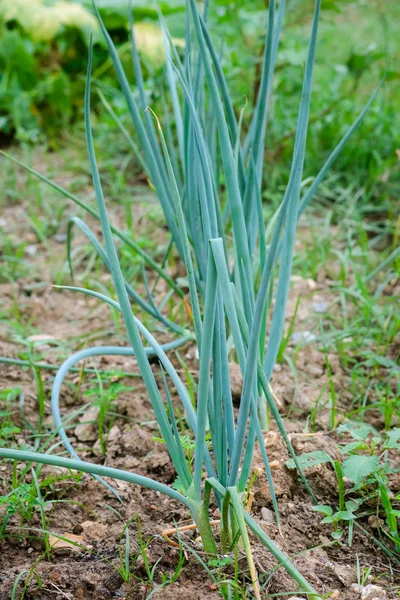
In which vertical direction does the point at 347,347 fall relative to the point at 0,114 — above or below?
below

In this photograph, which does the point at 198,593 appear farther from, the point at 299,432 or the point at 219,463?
the point at 299,432

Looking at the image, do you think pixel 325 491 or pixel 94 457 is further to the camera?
pixel 94 457

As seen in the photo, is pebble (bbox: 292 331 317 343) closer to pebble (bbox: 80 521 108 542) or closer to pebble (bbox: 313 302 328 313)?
pebble (bbox: 313 302 328 313)

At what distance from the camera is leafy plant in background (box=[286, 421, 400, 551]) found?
108cm

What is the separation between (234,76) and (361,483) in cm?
178

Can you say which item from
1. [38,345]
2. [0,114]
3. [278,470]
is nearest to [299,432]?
[278,470]

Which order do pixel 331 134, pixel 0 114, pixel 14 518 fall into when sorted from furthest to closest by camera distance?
pixel 0 114, pixel 331 134, pixel 14 518

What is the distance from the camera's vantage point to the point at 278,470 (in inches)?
48.0

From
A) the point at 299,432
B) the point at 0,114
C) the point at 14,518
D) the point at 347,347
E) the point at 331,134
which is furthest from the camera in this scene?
the point at 0,114

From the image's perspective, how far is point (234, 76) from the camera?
8.12ft

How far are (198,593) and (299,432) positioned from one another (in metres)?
0.47

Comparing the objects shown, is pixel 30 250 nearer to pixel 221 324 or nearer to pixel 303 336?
pixel 303 336

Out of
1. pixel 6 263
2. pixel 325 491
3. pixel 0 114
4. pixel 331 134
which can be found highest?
pixel 0 114

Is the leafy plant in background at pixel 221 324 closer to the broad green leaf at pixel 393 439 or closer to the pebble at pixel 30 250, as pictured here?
the broad green leaf at pixel 393 439
